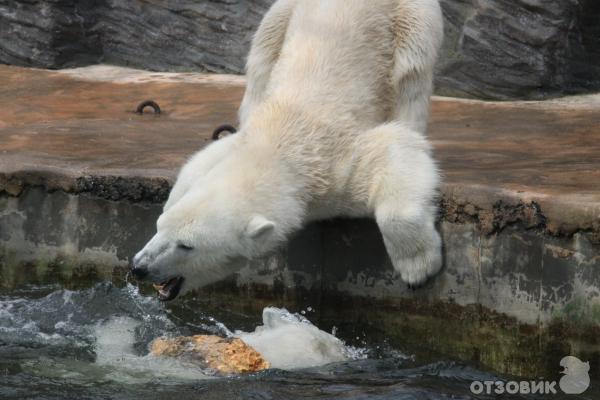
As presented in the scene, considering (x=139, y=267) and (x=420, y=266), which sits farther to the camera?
(x=420, y=266)

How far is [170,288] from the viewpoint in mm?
4688

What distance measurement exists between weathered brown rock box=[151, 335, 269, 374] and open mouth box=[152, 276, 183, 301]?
180mm

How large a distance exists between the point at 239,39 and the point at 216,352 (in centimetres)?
507

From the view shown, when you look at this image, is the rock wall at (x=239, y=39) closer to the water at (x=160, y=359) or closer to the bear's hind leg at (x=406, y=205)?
the bear's hind leg at (x=406, y=205)

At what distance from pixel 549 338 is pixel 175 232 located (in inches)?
59.8

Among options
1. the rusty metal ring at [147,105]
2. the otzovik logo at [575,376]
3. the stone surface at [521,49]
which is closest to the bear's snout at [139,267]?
the otzovik logo at [575,376]

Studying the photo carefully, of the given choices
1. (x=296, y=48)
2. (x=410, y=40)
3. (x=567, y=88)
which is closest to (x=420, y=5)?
(x=410, y=40)

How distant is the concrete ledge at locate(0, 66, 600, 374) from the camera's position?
14.5 feet

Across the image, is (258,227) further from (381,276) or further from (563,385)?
(563,385)

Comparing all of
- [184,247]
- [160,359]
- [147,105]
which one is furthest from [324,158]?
[147,105]

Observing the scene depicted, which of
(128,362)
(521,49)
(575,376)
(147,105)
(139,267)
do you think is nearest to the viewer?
(575,376)

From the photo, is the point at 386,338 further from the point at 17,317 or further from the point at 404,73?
the point at 17,317

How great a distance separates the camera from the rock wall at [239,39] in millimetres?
8023

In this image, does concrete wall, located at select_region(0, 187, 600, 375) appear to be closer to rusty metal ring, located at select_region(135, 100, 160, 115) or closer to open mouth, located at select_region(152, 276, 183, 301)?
open mouth, located at select_region(152, 276, 183, 301)
